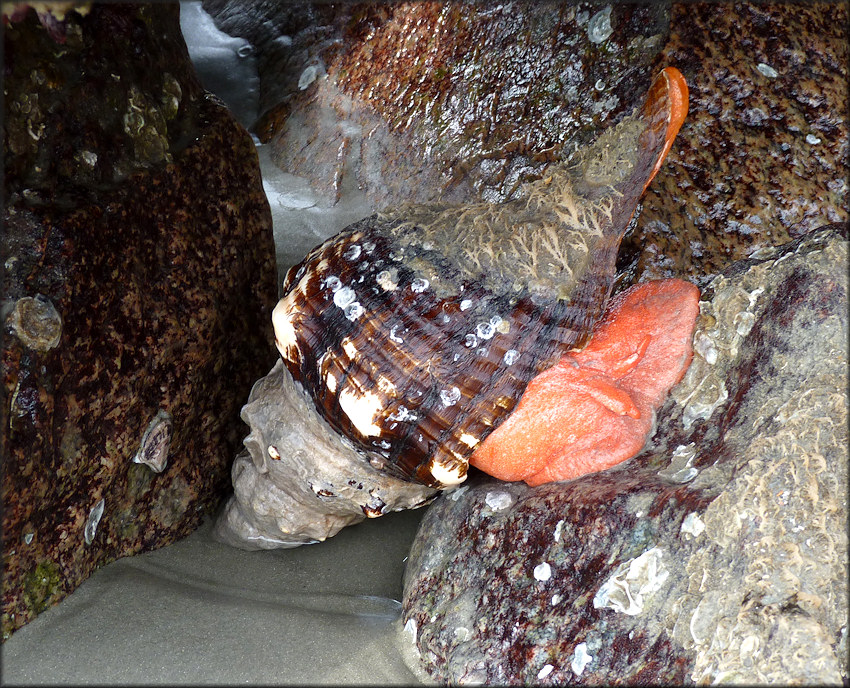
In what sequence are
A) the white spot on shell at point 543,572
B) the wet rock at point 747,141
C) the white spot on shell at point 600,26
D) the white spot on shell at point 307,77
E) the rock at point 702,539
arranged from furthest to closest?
1. the white spot on shell at point 307,77
2. the white spot on shell at point 600,26
3. the wet rock at point 747,141
4. the white spot on shell at point 543,572
5. the rock at point 702,539

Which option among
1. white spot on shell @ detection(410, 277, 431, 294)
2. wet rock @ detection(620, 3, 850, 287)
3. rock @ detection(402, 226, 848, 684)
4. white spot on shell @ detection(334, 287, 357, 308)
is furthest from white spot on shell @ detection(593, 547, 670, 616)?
wet rock @ detection(620, 3, 850, 287)

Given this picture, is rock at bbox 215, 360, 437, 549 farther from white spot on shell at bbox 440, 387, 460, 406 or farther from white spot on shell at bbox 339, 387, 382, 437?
white spot on shell at bbox 440, 387, 460, 406

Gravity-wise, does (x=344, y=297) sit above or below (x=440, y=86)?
above

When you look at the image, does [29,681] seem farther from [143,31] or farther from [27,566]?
[143,31]

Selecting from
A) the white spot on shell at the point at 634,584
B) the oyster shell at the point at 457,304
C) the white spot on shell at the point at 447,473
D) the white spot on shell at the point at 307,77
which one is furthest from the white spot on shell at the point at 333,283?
the white spot on shell at the point at 307,77

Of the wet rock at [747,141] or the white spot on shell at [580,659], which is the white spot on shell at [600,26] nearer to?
the wet rock at [747,141]

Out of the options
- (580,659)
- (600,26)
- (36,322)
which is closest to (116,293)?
(36,322)

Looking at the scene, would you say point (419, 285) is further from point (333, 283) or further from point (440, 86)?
point (440, 86)
